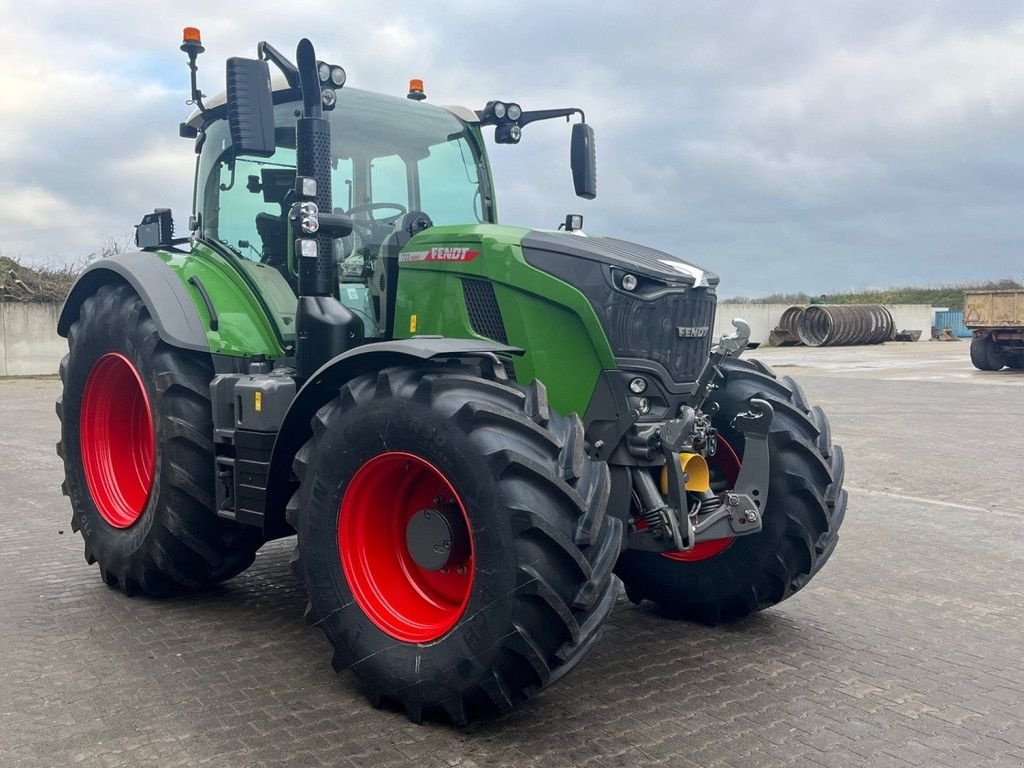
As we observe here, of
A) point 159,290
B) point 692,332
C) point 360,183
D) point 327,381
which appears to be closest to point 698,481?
point 692,332

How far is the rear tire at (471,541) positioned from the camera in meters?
3.37

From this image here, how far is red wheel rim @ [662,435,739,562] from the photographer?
15.8 ft

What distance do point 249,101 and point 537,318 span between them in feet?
4.97

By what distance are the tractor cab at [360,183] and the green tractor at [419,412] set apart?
0.05 ft

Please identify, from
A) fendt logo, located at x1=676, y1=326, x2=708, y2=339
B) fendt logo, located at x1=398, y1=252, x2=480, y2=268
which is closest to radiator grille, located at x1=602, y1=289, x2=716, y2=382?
fendt logo, located at x1=676, y1=326, x2=708, y2=339

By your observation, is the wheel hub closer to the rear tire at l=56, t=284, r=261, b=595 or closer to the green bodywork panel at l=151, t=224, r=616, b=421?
the green bodywork panel at l=151, t=224, r=616, b=421

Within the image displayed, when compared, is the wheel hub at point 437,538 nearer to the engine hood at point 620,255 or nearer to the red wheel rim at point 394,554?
the red wheel rim at point 394,554

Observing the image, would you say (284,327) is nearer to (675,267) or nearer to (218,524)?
(218,524)

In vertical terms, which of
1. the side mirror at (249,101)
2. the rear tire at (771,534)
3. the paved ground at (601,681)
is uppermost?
the side mirror at (249,101)

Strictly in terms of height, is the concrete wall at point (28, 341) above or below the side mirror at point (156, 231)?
below

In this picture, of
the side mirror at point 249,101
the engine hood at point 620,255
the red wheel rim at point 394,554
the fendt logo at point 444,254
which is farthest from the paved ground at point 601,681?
the side mirror at point 249,101

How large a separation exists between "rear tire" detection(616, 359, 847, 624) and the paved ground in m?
0.17

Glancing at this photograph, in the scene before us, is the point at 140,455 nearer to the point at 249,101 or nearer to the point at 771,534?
the point at 249,101

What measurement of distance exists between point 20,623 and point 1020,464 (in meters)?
9.53
